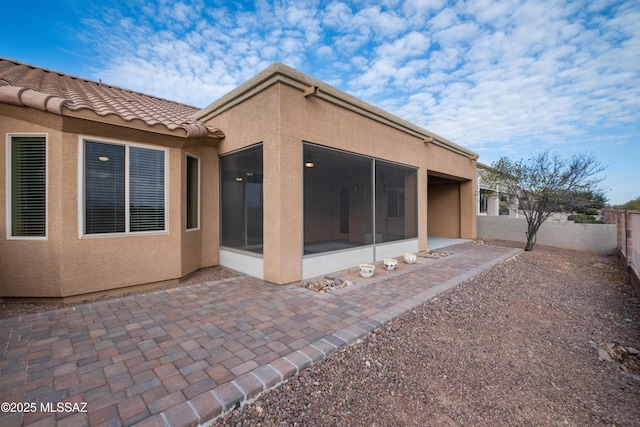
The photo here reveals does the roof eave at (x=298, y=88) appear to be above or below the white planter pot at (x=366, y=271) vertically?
above

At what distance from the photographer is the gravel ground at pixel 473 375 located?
7.10 ft

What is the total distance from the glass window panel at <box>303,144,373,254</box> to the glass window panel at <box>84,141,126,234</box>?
3761 mm

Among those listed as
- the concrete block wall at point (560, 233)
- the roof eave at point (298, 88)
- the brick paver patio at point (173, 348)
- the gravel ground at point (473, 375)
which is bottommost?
the gravel ground at point (473, 375)

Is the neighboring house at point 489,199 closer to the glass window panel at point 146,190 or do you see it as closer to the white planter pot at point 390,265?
the white planter pot at point 390,265

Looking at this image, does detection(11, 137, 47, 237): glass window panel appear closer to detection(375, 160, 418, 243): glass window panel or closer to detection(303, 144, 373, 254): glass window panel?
detection(303, 144, 373, 254): glass window panel

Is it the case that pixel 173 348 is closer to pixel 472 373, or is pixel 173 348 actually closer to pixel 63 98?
pixel 472 373

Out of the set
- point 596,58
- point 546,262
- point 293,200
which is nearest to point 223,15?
point 293,200

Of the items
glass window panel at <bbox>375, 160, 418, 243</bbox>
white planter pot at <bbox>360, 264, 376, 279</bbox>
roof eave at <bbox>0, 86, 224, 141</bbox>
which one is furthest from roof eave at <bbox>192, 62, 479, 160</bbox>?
white planter pot at <bbox>360, 264, 376, 279</bbox>

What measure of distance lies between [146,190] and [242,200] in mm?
1946

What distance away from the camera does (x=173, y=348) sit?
2.87m

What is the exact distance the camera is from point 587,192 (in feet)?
34.9

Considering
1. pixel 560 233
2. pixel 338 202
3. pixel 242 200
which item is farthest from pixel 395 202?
pixel 560 233

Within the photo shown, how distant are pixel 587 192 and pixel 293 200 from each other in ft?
42.8

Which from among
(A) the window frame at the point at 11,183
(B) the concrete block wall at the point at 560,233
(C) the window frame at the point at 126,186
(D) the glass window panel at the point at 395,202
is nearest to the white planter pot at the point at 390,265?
(D) the glass window panel at the point at 395,202
